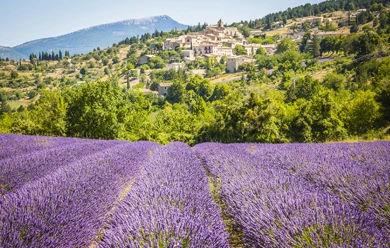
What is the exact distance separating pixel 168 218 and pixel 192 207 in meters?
0.45

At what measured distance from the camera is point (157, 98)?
75.1 metres

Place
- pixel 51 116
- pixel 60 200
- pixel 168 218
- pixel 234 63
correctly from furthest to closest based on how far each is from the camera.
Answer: pixel 234 63
pixel 51 116
pixel 60 200
pixel 168 218

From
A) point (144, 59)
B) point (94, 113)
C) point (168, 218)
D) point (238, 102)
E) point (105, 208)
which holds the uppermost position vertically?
point (144, 59)

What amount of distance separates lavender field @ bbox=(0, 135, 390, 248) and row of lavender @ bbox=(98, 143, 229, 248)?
A: 1cm

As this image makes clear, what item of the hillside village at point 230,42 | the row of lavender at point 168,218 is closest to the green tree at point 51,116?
the row of lavender at point 168,218

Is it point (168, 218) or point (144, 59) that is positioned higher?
point (144, 59)

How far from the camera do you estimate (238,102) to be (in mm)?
18719

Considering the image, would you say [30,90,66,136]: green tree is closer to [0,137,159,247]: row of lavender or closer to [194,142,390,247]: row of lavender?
[0,137,159,247]: row of lavender

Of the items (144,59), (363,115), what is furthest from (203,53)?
(363,115)

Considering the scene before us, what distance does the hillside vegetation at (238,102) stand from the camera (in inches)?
640

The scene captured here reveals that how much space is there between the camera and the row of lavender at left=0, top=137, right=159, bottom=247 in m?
2.49

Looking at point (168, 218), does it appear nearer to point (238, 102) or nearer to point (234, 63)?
point (238, 102)

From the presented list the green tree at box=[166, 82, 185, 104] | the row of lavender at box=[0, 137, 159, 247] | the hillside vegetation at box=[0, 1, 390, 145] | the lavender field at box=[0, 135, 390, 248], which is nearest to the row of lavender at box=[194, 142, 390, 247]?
the lavender field at box=[0, 135, 390, 248]

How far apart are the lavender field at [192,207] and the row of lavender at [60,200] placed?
11 millimetres
